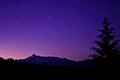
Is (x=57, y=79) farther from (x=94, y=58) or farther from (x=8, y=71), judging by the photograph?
(x=94, y=58)

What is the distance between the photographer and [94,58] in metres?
20.6

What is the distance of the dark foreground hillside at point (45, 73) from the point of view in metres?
4.39

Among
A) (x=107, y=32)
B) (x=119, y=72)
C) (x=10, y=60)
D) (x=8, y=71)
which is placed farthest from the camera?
(x=107, y=32)

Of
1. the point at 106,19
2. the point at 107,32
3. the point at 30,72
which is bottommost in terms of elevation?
the point at 30,72

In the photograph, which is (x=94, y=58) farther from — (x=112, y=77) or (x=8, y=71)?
(x=8, y=71)

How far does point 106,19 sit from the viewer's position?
23641 mm

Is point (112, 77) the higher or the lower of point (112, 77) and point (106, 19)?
the lower

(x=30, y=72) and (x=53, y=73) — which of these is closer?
(x=30, y=72)

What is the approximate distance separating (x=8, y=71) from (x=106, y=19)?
2267cm

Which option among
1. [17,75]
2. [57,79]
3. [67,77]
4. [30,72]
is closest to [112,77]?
[67,77]

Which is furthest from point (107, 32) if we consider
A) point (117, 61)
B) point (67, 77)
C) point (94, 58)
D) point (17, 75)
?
point (17, 75)

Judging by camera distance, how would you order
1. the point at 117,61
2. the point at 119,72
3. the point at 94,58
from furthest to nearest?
1. the point at 94,58
2. the point at 117,61
3. the point at 119,72

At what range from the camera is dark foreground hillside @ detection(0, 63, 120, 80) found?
439 cm

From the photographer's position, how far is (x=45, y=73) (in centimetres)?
490
